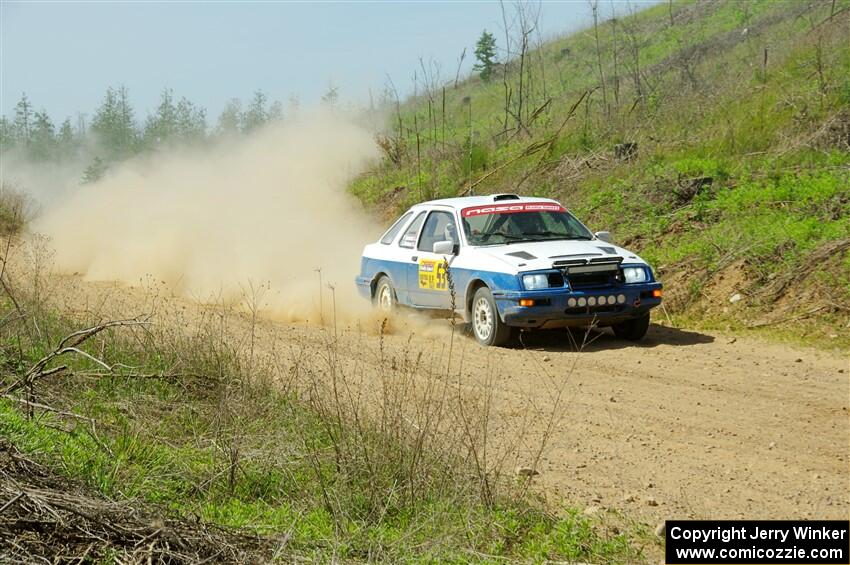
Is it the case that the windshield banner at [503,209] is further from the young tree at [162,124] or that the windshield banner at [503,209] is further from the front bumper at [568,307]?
the young tree at [162,124]

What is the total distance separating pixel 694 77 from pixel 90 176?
2837 cm

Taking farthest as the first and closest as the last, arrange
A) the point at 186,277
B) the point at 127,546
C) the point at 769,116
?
the point at 186,277 → the point at 769,116 → the point at 127,546

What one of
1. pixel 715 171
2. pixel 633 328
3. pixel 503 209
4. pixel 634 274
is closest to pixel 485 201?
pixel 503 209

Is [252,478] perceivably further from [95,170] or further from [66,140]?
[66,140]

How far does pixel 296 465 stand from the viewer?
6.37 metres

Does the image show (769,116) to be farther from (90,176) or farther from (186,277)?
(90,176)


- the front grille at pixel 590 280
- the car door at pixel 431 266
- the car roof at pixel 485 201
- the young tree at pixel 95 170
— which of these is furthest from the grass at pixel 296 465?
the young tree at pixel 95 170

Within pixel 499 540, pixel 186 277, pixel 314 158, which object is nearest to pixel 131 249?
pixel 186 277

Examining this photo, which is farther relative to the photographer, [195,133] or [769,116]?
[195,133]

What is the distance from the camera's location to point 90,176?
42.1 meters

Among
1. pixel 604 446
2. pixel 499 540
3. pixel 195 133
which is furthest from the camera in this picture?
pixel 195 133

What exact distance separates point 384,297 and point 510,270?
2937 millimetres

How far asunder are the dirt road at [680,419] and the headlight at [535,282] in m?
0.72

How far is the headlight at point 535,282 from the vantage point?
430 inches
